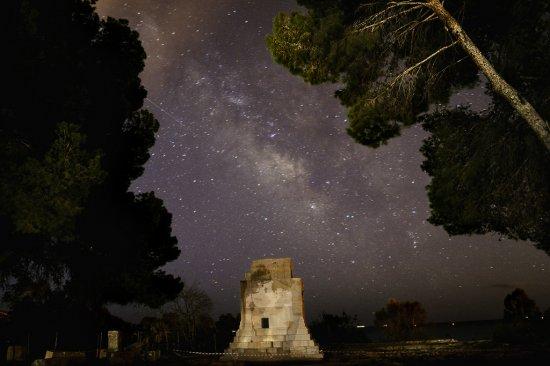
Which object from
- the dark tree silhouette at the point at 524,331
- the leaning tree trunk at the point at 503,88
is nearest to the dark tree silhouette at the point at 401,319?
the dark tree silhouette at the point at 524,331

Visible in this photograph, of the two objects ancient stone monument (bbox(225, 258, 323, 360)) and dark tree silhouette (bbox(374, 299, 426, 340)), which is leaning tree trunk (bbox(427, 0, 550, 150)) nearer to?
ancient stone monument (bbox(225, 258, 323, 360))

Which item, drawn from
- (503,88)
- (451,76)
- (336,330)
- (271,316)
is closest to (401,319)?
(336,330)

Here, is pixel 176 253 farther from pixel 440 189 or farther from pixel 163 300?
pixel 440 189

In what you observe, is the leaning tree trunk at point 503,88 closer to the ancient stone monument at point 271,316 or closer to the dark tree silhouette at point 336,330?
the ancient stone monument at point 271,316

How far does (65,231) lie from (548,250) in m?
15.2

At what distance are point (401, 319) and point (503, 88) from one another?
39857 mm

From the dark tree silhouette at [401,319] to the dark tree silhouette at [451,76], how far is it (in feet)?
112

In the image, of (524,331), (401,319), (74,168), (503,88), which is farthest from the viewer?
(401,319)

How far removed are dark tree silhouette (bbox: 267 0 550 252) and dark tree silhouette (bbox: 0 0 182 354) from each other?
21.8 ft

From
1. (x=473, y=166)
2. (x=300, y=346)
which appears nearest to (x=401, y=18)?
(x=473, y=166)

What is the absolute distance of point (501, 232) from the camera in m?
14.9

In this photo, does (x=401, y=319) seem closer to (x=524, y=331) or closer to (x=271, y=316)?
(x=524, y=331)

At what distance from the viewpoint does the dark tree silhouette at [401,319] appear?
4450 centimetres

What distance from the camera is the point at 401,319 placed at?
45.2 m
